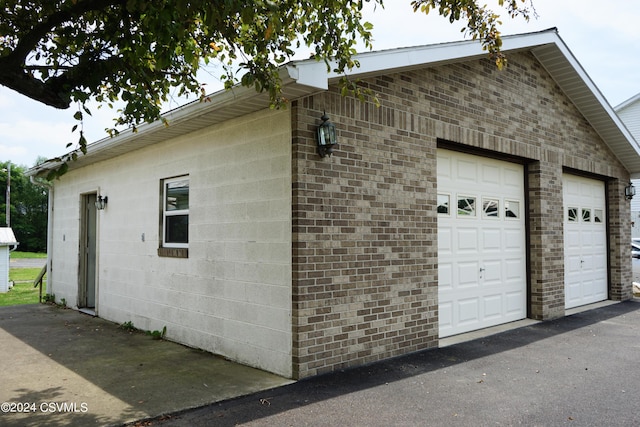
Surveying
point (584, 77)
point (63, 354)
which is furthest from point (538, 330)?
point (63, 354)

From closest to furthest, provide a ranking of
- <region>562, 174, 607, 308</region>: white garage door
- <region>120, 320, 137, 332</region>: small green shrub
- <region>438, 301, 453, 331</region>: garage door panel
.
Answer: <region>438, 301, 453, 331</region>: garage door panel
<region>120, 320, 137, 332</region>: small green shrub
<region>562, 174, 607, 308</region>: white garage door

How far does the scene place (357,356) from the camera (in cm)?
583

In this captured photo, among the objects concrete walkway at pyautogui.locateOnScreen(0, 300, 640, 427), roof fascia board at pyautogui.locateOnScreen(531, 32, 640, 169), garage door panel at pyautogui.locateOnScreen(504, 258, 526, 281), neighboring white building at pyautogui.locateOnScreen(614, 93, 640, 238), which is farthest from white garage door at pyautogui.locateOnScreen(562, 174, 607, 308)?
neighboring white building at pyautogui.locateOnScreen(614, 93, 640, 238)

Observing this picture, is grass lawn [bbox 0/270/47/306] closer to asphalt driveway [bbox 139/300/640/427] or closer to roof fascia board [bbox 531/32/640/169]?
asphalt driveway [bbox 139/300/640/427]

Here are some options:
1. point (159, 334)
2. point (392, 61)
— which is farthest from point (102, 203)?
point (392, 61)

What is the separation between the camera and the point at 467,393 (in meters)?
4.96

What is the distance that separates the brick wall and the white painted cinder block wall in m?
0.26

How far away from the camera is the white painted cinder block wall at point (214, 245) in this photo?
5.61 meters

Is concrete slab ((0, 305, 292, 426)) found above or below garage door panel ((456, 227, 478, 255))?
below

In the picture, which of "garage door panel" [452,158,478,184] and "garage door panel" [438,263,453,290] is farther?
"garage door panel" [452,158,478,184]

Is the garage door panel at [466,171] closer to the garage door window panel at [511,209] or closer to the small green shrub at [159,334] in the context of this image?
the garage door window panel at [511,209]

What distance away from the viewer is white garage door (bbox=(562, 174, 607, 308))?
10156 mm

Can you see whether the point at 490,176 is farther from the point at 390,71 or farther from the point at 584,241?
the point at 584,241

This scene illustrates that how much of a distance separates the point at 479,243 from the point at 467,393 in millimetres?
3495
